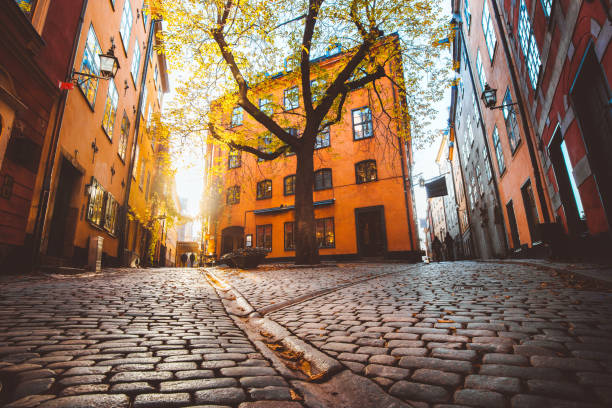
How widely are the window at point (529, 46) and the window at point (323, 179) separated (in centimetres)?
1238

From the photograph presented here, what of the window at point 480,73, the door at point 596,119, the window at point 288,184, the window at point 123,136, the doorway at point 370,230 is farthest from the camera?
the window at point 288,184

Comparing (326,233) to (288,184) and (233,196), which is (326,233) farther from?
(233,196)

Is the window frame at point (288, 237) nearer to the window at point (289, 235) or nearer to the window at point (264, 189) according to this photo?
the window at point (289, 235)

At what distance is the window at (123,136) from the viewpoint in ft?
46.5

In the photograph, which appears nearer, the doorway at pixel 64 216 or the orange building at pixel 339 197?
the doorway at pixel 64 216

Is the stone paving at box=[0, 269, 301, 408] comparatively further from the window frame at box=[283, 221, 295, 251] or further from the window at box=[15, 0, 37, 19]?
the window frame at box=[283, 221, 295, 251]

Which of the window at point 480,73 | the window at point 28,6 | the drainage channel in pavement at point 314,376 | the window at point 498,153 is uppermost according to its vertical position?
the window at point 480,73

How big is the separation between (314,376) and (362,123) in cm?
1957

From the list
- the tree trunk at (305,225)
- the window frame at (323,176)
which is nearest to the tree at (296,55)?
the tree trunk at (305,225)

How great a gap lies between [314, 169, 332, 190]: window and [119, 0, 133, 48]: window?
39.2ft

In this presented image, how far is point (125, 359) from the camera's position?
1.96 meters

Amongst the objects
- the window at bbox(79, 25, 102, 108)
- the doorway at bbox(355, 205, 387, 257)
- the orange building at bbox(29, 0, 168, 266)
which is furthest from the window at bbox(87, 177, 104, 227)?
the doorway at bbox(355, 205, 387, 257)

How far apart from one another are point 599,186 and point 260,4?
1072cm

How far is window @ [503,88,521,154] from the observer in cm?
1074
